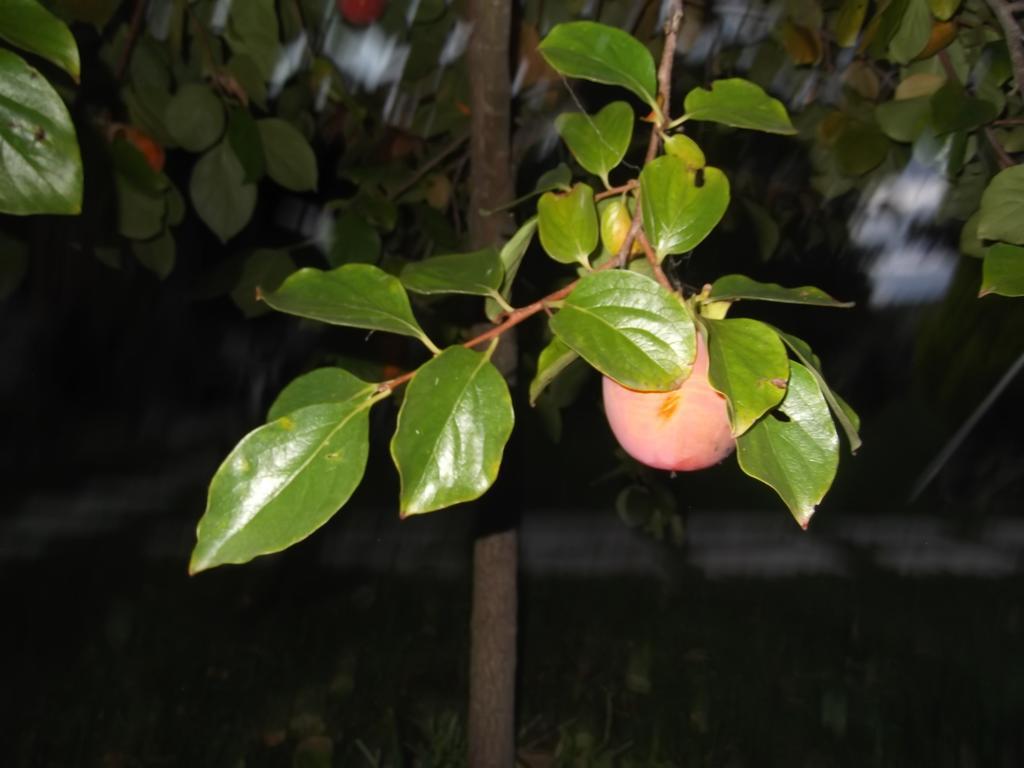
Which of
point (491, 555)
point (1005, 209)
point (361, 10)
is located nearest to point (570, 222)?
point (1005, 209)

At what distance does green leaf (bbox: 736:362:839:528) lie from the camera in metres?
0.43

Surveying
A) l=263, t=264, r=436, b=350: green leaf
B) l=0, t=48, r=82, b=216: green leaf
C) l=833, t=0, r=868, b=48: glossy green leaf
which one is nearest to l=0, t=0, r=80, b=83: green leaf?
l=0, t=48, r=82, b=216: green leaf

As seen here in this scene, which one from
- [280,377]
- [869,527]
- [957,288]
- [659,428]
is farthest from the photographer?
[869,527]

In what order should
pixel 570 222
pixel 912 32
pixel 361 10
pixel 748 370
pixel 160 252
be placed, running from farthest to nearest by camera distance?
pixel 361 10, pixel 160 252, pixel 912 32, pixel 570 222, pixel 748 370

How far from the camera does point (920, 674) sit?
86.7 inches

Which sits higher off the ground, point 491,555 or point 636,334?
point 636,334

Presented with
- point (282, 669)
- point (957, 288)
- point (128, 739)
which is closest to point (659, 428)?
point (957, 288)

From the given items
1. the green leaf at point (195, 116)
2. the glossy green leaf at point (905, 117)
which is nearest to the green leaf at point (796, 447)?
the glossy green leaf at point (905, 117)

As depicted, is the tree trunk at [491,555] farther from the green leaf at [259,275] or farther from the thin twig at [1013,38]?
the thin twig at [1013,38]

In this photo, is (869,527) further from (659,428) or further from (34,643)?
(659,428)

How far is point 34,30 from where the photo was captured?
0.45 m

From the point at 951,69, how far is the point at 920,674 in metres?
1.69

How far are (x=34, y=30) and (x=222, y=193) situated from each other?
61 centimetres

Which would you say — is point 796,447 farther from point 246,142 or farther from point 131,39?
point 131,39
